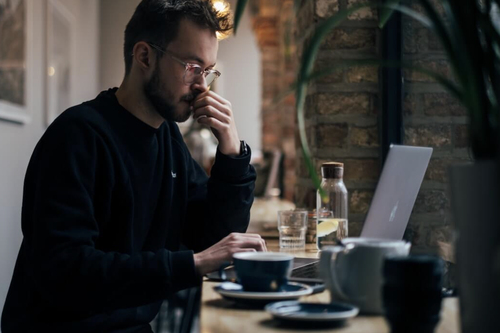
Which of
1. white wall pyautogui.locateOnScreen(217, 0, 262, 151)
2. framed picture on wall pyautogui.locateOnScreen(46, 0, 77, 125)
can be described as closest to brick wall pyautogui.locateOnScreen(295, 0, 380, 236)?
framed picture on wall pyautogui.locateOnScreen(46, 0, 77, 125)

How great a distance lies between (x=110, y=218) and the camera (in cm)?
159

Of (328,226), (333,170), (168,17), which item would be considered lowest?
(328,226)

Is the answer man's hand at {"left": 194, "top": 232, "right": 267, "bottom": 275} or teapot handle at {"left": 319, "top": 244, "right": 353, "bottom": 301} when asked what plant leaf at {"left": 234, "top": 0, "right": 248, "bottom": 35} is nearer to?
teapot handle at {"left": 319, "top": 244, "right": 353, "bottom": 301}

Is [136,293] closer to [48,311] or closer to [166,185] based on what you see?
[48,311]

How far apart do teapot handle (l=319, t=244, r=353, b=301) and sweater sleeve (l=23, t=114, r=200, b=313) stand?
0.40 metres

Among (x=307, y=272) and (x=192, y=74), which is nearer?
(x=307, y=272)

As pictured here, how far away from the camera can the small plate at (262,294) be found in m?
1.00

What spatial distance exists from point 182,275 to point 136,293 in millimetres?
107

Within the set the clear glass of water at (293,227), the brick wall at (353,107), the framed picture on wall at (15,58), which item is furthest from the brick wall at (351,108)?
the framed picture on wall at (15,58)

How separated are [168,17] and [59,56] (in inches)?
107

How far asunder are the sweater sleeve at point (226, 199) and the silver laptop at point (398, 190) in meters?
0.38

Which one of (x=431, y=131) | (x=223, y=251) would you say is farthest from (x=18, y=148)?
(x=223, y=251)

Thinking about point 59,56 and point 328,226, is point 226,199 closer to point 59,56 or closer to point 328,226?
point 328,226

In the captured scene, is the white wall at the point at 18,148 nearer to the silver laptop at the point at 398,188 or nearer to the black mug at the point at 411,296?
the silver laptop at the point at 398,188
